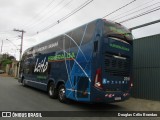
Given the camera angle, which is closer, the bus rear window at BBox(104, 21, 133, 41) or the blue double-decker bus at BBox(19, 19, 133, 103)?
the blue double-decker bus at BBox(19, 19, 133, 103)

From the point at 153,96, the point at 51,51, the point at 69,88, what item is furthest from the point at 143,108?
the point at 51,51

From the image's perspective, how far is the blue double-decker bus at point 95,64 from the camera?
1105 cm

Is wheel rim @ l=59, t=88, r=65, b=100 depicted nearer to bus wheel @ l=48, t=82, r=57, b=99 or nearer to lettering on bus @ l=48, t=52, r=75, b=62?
bus wheel @ l=48, t=82, r=57, b=99

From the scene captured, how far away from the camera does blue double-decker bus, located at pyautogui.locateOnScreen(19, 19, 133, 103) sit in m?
11.0

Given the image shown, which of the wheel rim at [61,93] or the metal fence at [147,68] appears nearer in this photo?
the wheel rim at [61,93]

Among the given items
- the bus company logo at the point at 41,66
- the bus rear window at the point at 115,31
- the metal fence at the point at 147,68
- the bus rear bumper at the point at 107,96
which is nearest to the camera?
the bus rear bumper at the point at 107,96

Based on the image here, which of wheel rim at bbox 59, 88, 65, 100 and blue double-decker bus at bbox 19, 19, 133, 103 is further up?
blue double-decker bus at bbox 19, 19, 133, 103

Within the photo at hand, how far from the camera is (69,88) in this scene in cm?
1268

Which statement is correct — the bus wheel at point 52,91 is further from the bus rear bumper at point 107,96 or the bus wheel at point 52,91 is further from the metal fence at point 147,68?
the metal fence at point 147,68

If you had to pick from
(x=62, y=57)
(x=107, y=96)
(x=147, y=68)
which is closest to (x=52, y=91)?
(x=62, y=57)

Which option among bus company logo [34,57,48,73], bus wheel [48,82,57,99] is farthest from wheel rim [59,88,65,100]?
bus company logo [34,57,48,73]

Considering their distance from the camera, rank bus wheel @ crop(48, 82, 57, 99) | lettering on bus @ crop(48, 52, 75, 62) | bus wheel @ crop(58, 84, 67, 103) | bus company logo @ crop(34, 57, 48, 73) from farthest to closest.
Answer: bus company logo @ crop(34, 57, 48, 73) → bus wheel @ crop(48, 82, 57, 99) → bus wheel @ crop(58, 84, 67, 103) → lettering on bus @ crop(48, 52, 75, 62)

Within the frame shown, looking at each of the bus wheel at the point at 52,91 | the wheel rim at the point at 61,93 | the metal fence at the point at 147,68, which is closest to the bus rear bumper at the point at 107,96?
the wheel rim at the point at 61,93

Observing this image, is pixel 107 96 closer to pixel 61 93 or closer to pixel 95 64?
pixel 95 64
